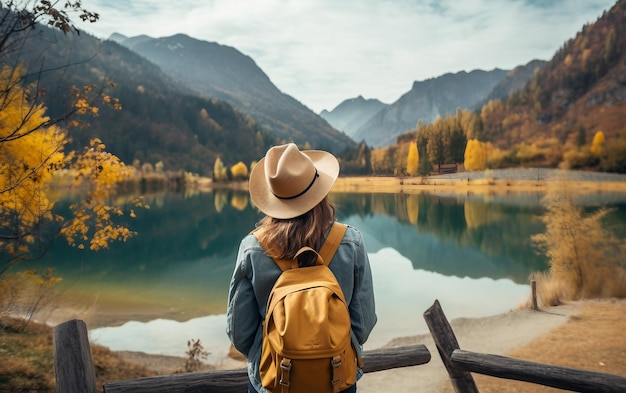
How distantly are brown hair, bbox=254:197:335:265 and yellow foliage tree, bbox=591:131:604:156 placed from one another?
67.3 ft

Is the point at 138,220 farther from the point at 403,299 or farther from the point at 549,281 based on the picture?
the point at 549,281

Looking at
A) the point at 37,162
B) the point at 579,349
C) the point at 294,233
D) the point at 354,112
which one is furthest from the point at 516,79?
the point at 354,112

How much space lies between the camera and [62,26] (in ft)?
11.4

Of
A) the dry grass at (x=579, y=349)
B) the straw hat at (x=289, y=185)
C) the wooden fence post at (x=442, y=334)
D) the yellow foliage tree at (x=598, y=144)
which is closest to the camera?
the straw hat at (x=289, y=185)

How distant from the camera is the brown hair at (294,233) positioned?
4.33 ft

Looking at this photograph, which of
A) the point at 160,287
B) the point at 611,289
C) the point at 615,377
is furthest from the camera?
the point at 160,287

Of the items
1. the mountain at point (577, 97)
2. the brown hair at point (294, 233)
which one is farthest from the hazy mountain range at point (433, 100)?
the brown hair at point (294, 233)

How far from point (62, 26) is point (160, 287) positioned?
1443 cm

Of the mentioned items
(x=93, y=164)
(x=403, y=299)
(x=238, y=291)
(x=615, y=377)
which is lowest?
(x=403, y=299)

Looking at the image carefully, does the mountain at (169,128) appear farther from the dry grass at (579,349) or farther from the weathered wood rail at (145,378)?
the weathered wood rail at (145,378)

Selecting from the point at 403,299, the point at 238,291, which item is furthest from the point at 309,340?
the point at 403,299

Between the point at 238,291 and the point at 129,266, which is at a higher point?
the point at 238,291

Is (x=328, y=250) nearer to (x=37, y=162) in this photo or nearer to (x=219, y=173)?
(x=37, y=162)

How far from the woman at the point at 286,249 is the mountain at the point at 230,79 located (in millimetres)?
96882
